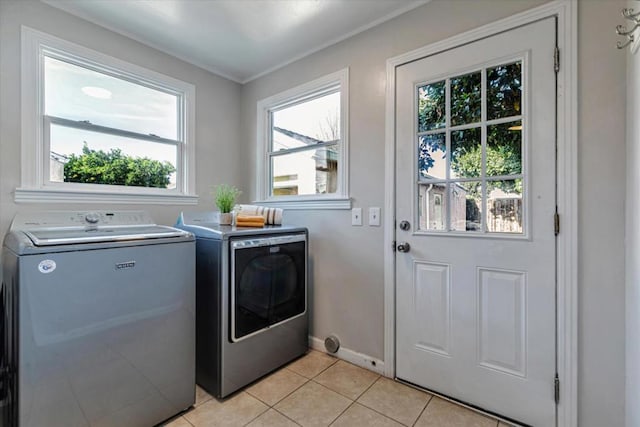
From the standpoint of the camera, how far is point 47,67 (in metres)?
1.91

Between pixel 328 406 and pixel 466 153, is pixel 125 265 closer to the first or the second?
pixel 328 406

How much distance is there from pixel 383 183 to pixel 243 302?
3.94ft

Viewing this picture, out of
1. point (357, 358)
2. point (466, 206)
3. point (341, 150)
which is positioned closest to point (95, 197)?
point (341, 150)

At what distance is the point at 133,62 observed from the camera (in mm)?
2223

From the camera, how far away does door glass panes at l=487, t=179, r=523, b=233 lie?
1518 mm

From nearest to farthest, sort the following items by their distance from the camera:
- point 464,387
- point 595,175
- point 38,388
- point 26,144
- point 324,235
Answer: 1. point 38,388
2. point 595,175
3. point 464,387
4. point 26,144
5. point 324,235

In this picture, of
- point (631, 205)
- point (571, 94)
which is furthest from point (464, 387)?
point (571, 94)

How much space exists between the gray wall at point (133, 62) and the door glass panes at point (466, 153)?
6.74ft

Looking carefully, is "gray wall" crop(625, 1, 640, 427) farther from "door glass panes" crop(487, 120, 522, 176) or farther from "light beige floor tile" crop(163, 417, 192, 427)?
"light beige floor tile" crop(163, 417, 192, 427)

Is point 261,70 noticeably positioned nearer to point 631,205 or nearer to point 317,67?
point 317,67

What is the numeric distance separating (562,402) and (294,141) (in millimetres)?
2438

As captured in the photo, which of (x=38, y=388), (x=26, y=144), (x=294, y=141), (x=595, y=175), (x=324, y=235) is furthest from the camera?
(x=294, y=141)

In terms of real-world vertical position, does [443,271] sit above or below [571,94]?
below

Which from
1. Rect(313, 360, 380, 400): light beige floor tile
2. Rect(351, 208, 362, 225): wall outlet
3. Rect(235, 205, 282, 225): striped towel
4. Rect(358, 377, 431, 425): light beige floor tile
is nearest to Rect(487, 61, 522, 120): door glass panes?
Rect(351, 208, 362, 225): wall outlet
